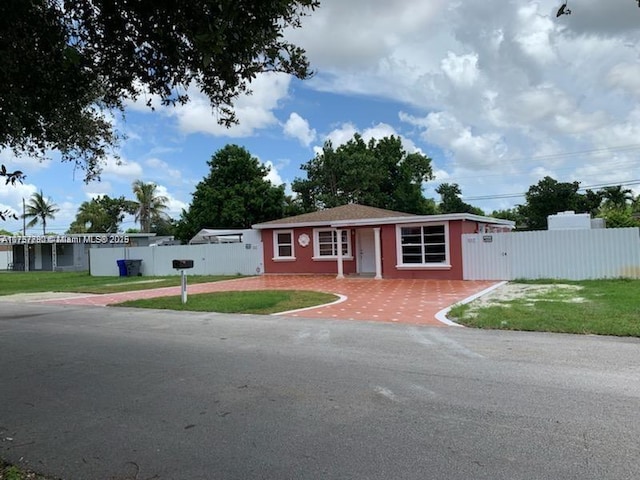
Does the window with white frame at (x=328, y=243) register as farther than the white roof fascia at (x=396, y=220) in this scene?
Yes

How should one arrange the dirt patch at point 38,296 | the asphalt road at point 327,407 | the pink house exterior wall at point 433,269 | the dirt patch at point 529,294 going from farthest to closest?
the pink house exterior wall at point 433,269 → the dirt patch at point 38,296 → the dirt patch at point 529,294 → the asphalt road at point 327,407

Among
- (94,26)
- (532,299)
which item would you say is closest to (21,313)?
(94,26)

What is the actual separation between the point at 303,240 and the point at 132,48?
19.8 metres

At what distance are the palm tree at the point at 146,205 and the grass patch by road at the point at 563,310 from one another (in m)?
52.7

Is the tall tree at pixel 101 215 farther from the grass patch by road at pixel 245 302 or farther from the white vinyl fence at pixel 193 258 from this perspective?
the grass patch by road at pixel 245 302

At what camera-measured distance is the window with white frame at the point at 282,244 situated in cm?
2625

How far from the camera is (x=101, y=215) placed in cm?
6266

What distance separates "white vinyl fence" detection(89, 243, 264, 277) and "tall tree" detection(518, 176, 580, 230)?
2803 cm

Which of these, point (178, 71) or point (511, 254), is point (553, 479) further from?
point (511, 254)

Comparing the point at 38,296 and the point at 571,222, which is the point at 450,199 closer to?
the point at 571,222

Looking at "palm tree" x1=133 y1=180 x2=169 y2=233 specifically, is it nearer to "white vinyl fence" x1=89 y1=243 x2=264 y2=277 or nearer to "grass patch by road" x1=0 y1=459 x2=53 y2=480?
"white vinyl fence" x1=89 y1=243 x2=264 y2=277

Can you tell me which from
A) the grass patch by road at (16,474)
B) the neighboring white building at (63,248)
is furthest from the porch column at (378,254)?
the neighboring white building at (63,248)

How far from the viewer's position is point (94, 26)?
19.9 ft

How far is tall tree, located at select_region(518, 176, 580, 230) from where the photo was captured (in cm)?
4359
